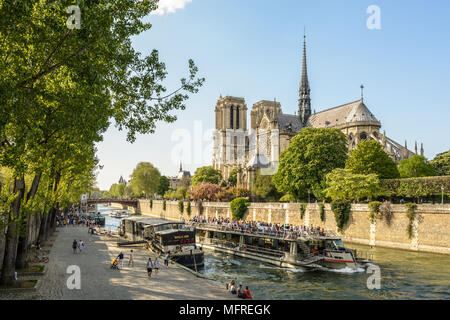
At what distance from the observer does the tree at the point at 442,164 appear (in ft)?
227

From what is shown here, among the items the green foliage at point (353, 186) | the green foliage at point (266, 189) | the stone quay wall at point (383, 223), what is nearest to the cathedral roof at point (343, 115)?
the green foliage at point (266, 189)

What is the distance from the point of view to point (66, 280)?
21750 mm

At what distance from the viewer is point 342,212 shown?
4631cm

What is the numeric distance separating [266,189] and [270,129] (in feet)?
117

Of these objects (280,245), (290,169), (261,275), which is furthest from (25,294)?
(290,169)

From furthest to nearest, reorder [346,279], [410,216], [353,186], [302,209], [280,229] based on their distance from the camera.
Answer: [302,209] < [353,186] < [410,216] < [280,229] < [346,279]

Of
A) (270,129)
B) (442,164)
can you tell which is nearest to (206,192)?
(270,129)

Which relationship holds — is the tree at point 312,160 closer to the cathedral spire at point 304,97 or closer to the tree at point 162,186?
the cathedral spire at point 304,97

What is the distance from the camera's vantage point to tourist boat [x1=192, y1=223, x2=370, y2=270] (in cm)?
2966

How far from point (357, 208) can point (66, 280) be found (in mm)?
34531

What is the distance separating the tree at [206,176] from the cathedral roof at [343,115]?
32.6m

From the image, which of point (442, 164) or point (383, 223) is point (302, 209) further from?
point (442, 164)

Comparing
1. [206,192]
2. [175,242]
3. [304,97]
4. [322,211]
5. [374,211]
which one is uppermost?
[304,97]

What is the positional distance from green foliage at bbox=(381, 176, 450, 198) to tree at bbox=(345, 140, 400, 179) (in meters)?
5.18
